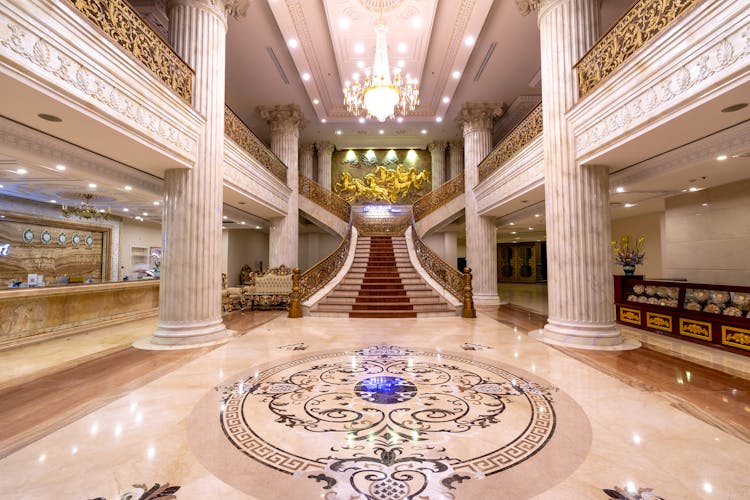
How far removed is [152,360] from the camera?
395cm

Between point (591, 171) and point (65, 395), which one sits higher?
point (591, 171)

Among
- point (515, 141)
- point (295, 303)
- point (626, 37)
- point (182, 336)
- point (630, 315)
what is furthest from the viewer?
point (515, 141)

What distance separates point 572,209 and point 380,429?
164 inches

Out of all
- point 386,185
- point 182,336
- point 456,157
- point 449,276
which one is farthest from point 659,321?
point 386,185

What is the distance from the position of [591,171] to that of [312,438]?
4.90 metres

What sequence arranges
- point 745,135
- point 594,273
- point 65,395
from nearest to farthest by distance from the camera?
point 65,395 → point 745,135 → point 594,273

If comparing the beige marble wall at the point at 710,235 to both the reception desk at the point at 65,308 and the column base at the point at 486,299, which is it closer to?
the column base at the point at 486,299

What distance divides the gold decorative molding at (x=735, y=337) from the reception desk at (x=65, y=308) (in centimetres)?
920

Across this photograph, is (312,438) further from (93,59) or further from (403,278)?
(403,278)

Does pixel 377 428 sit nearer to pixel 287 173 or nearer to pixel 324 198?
pixel 287 173

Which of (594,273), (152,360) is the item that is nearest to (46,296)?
(152,360)

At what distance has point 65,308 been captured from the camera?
5.51 metres

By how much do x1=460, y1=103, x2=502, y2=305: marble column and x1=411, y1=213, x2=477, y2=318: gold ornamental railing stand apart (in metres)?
1.22

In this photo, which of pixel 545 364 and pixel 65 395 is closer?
pixel 65 395
